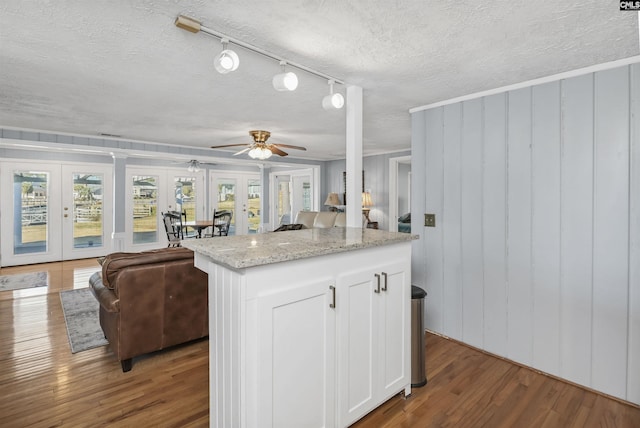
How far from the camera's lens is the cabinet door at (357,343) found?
1.69 metres

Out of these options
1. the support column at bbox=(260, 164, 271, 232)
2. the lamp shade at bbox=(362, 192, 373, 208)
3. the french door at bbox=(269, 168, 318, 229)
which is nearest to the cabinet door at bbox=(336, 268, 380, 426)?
the lamp shade at bbox=(362, 192, 373, 208)

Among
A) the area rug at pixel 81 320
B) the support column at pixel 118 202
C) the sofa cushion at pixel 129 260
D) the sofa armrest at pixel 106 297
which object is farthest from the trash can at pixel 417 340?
the support column at pixel 118 202

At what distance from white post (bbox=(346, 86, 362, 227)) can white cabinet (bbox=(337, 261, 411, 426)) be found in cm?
70

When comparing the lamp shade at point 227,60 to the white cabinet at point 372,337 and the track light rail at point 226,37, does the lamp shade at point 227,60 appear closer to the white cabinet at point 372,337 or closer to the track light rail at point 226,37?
the track light rail at point 226,37

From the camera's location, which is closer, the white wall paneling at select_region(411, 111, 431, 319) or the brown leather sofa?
the brown leather sofa

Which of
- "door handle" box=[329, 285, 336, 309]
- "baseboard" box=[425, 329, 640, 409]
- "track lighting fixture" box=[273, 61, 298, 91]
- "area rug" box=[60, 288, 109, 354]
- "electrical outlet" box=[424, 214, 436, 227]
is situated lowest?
"baseboard" box=[425, 329, 640, 409]

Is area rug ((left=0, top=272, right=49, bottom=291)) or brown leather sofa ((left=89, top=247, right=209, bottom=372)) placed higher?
brown leather sofa ((left=89, top=247, right=209, bottom=372))

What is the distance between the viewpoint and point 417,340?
2.25 m

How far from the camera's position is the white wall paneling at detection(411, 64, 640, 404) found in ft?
6.91

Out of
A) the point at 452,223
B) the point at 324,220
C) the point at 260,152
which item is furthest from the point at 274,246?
the point at 324,220

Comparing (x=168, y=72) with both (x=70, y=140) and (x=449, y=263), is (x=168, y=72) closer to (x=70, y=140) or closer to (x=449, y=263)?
(x=449, y=263)

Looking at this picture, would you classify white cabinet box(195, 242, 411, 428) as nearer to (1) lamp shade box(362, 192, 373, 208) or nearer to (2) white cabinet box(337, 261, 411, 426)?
(2) white cabinet box(337, 261, 411, 426)

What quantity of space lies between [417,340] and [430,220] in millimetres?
1269

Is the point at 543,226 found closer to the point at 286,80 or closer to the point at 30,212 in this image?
the point at 286,80
